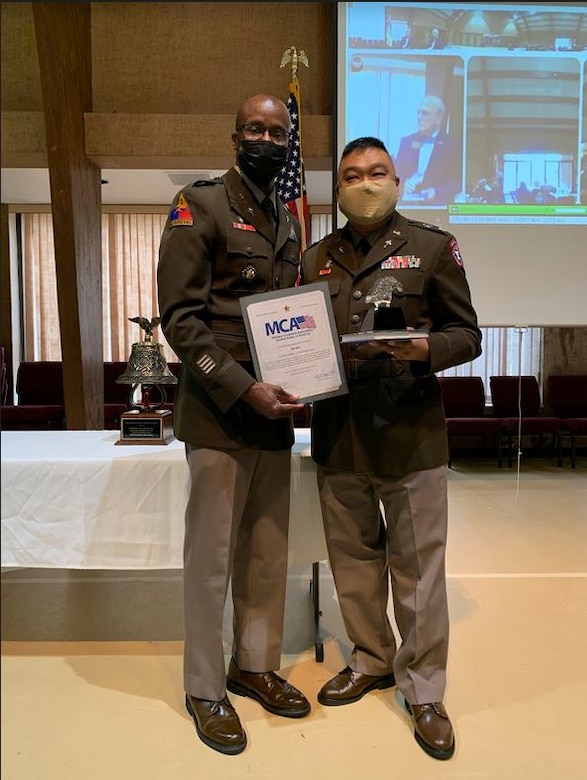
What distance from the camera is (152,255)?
7273 mm

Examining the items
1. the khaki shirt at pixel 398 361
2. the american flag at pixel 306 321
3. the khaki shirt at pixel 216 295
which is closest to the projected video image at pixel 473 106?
the khaki shirt at pixel 398 361

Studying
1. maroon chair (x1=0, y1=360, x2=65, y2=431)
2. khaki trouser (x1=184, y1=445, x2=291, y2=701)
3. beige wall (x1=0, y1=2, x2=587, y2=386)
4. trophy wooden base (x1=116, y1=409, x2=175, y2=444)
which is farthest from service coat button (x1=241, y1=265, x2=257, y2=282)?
maroon chair (x1=0, y1=360, x2=65, y2=431)

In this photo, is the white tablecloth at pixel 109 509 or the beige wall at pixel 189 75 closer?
the white tablecloth at pixel 109 509

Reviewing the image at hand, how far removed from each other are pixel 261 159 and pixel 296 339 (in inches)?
19.6

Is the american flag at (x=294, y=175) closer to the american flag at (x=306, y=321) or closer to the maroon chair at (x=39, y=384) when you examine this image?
the american flag at (x=306, y=321)

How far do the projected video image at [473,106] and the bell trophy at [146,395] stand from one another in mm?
1877

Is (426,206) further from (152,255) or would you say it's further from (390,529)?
(152,255)

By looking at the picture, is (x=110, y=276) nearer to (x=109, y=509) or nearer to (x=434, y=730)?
(x=109, y=509)

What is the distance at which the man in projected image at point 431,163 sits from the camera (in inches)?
134

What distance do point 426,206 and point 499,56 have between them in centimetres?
94

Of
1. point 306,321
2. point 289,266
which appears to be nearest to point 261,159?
point 289,266

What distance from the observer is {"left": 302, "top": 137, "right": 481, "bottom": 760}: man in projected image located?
1547mm

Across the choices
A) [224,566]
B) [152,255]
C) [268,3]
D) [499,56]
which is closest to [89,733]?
[224,566]

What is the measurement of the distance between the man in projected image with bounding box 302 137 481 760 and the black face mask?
7.1 inches
